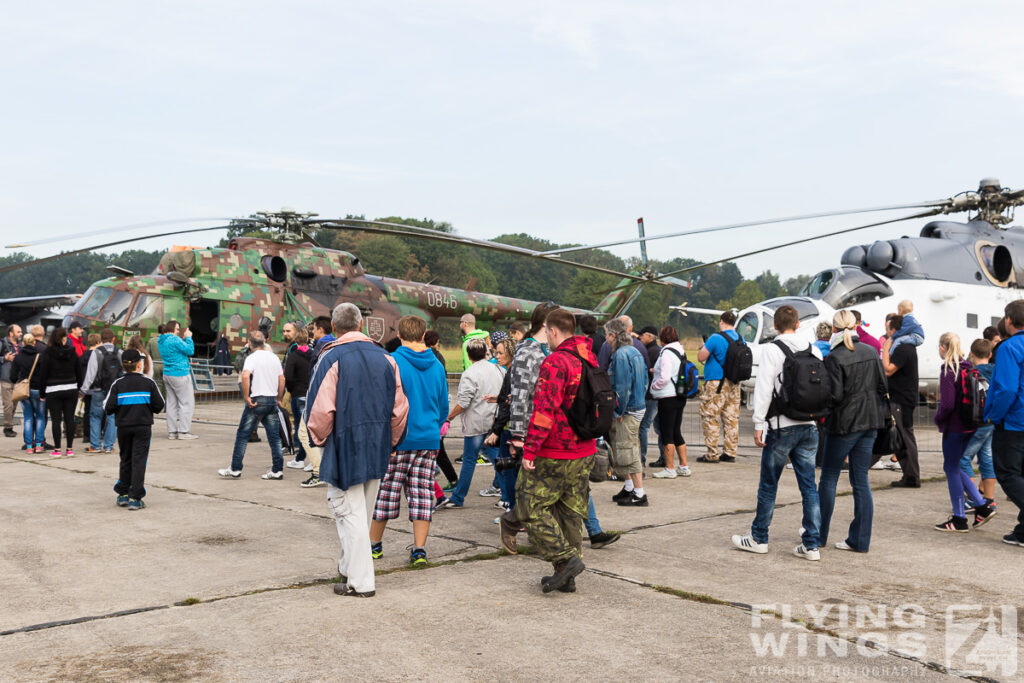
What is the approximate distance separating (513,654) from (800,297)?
1179cm

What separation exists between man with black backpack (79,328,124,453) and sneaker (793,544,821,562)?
8.79 metres

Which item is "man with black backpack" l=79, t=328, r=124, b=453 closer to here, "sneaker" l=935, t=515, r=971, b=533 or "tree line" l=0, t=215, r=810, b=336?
"sneaker" l=935, t=515, r=971, b=533

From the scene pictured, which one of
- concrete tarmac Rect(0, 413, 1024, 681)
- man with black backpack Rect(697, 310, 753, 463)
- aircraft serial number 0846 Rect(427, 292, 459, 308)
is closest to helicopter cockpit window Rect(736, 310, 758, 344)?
man with black backpack Rect(697, 310, 753, 463)

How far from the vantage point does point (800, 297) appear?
1436 centimetres

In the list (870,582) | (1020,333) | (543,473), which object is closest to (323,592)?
(543,473)

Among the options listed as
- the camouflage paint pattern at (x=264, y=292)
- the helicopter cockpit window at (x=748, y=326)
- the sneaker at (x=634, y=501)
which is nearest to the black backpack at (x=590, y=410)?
the sneaker at (x=634, y=501)

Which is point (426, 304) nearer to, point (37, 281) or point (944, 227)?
point (944, 227)

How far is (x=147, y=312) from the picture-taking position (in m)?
17.3

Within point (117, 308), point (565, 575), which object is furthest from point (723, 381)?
point (117, 308)

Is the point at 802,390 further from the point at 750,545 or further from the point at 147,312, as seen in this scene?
the point at 147,312

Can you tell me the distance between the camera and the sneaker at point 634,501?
7.60m

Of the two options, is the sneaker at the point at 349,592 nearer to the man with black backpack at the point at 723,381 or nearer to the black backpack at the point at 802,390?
the black backpack at the point at 802,390

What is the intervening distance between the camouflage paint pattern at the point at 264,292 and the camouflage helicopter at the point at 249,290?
0.02 metres

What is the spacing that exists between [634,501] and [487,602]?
3161 millimetres
